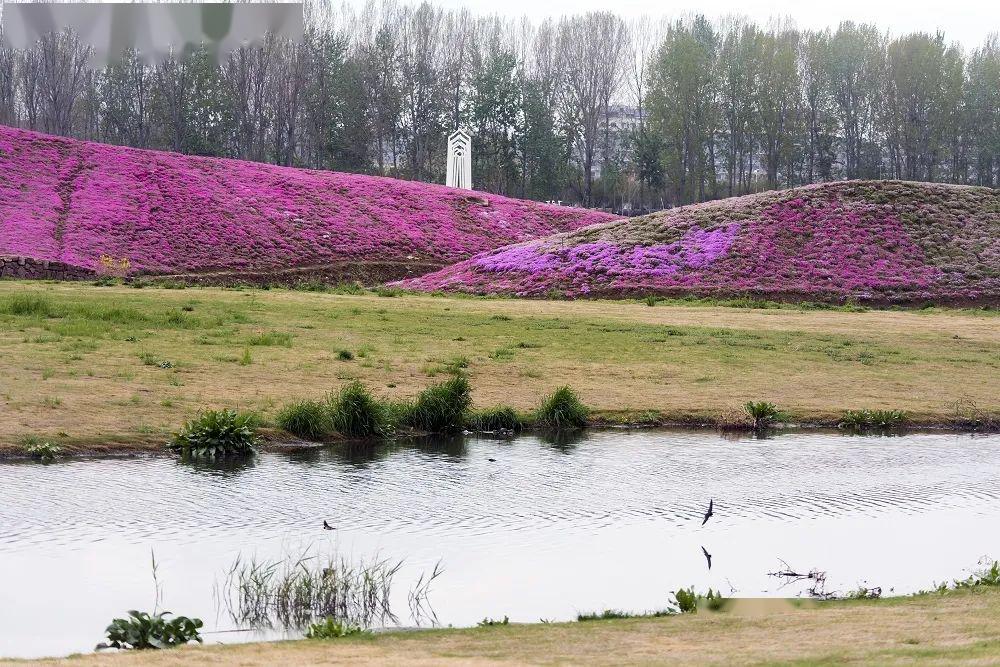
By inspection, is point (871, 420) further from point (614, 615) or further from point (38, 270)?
point (38, 270)

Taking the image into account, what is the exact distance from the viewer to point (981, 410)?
1046 inches

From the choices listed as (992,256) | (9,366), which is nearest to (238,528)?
(9,366)

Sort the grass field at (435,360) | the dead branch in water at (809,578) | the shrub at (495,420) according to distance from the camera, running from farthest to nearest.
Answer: the grass field at (435,360) → the shrub at (495,420) → the dead branch in water at (809,578)

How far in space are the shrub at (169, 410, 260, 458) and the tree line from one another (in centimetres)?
9391

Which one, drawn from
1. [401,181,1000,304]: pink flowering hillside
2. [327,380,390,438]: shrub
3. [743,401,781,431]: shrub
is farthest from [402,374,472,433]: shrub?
[401,181,1000,304]: pink flowering hillside

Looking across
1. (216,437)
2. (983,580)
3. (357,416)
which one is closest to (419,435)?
(357,416)

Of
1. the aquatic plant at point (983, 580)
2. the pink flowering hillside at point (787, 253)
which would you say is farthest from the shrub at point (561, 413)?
the pink flowering hillside at point (787, 253)

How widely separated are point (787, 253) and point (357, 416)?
43554 mm

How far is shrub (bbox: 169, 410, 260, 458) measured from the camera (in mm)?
20000

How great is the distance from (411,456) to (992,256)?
5025 cm

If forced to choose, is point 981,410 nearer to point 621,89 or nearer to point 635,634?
point 635,634

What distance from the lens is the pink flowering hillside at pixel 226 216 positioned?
223 feet

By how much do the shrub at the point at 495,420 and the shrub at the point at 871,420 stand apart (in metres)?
6.94

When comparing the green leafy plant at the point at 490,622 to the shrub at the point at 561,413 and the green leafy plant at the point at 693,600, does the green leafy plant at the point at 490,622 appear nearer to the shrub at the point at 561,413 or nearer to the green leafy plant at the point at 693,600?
the green leafy plant at the point at 693,600
